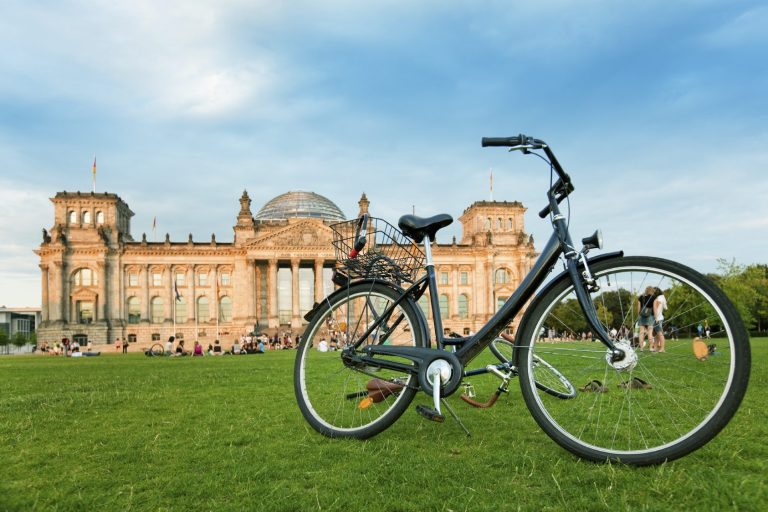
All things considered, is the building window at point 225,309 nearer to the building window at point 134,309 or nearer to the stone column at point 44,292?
the building window at point 134,309

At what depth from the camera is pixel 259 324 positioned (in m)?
74.6

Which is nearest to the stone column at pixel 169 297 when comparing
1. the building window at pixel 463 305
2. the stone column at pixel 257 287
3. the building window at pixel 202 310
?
the building window at pixel 202 310

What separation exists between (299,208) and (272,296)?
1895 cm

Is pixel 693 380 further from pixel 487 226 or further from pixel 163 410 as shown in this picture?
pixel 487 226

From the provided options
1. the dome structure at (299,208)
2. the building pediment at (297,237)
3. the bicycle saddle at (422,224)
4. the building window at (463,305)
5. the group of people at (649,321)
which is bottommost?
the building window at (463,305)

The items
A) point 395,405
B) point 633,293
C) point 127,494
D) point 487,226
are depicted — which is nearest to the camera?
point 127,494

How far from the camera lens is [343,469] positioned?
12.4 feet

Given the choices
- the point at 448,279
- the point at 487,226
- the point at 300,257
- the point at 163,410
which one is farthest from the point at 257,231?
the point at 163,410

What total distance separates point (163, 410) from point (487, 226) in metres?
81.6

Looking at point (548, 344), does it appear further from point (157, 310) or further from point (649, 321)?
point (157, 310)

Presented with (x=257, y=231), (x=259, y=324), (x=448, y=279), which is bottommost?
(x=259, y=324)

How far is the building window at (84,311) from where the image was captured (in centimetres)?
7138

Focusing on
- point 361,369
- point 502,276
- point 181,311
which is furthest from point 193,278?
point 361,369

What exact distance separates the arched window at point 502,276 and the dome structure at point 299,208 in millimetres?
25364
